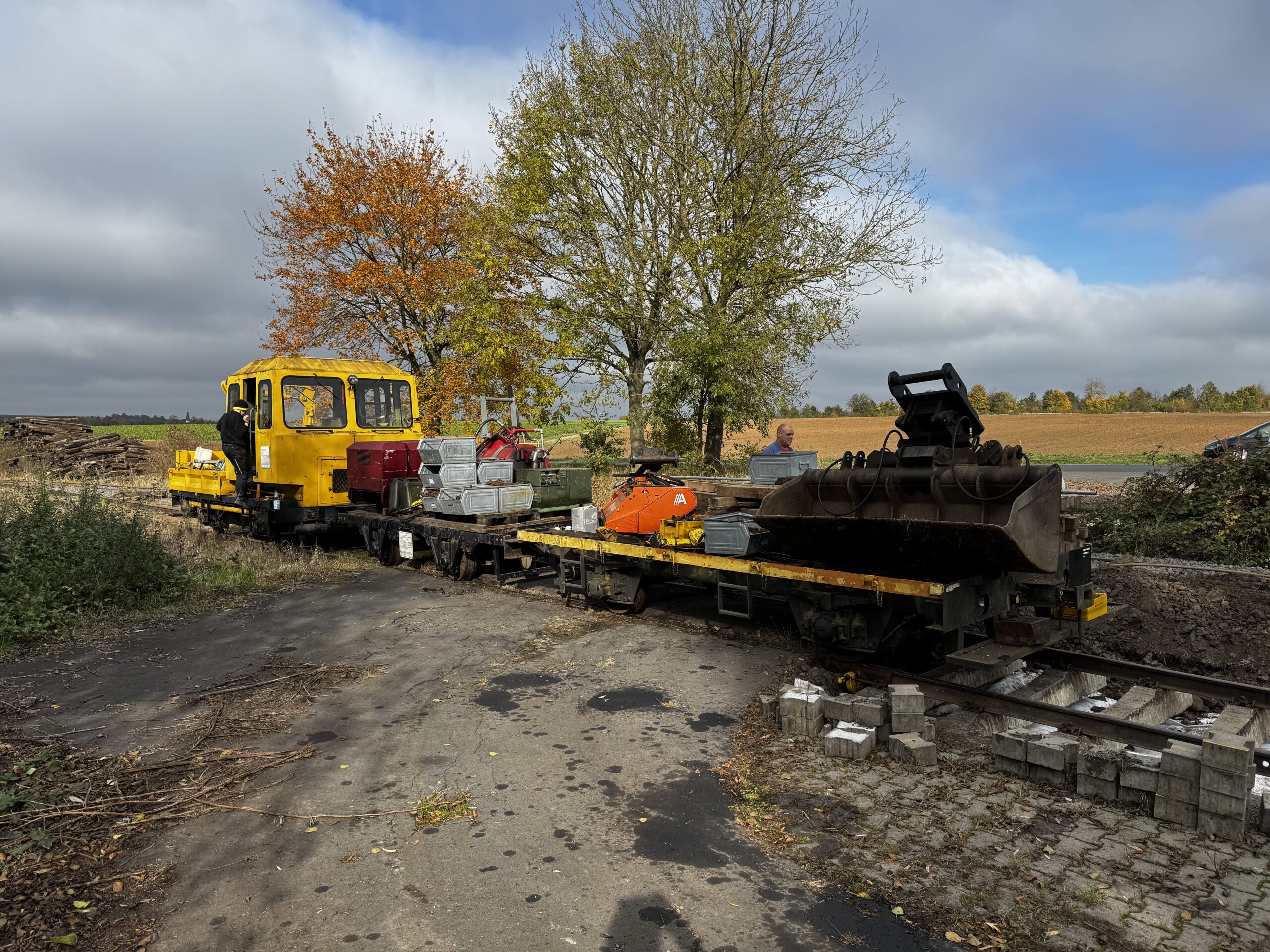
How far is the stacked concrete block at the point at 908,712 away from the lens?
4.92 m

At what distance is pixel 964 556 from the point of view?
18.8 feet

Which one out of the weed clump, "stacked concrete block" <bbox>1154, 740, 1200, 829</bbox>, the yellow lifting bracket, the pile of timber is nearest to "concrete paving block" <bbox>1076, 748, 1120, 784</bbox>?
"stacked concrete block" <bbox>1154, 740, 1200, 829</bbox>

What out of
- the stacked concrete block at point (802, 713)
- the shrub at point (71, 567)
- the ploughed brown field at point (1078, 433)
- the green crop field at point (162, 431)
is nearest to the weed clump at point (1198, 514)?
the stacked concrete block at point (802, 713)

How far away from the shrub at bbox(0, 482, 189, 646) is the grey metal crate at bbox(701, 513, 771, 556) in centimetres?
683

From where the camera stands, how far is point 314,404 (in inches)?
499

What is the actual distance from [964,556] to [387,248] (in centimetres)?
2160

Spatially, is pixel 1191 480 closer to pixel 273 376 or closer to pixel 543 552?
pixel 543 552

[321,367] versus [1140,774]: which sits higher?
[321,367]

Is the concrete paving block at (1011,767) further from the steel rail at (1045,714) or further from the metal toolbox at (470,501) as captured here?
the metal toolbox at (470,501)

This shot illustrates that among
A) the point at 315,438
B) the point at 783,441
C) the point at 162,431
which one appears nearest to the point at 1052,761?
the point at 783,441

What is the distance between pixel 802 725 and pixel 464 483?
22.2ft

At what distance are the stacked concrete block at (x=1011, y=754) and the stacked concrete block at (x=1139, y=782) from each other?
0.48 meters

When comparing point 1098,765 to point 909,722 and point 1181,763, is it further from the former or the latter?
point 909,722

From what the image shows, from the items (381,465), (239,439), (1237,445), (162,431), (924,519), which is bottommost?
(924,519)
